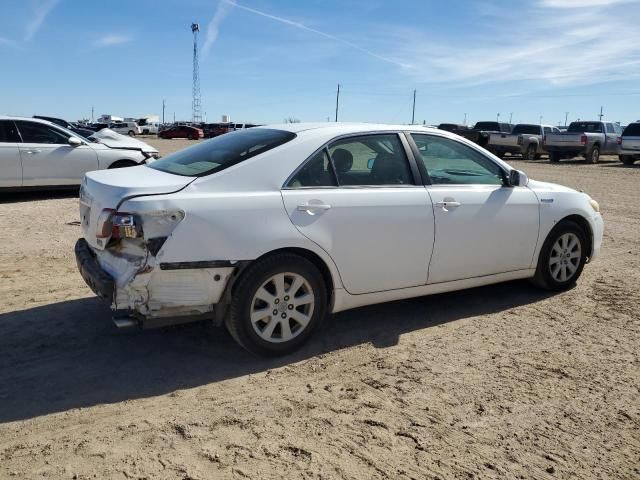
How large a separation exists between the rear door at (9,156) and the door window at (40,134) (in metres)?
0.13

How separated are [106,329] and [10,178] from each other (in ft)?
Result: 23.6

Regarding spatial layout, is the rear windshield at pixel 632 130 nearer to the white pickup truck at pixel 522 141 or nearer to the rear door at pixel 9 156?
the white pickup truck at pixel 522 141

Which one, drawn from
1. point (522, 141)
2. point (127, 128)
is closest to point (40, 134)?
point (522, 141)

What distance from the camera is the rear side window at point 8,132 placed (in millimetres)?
10359

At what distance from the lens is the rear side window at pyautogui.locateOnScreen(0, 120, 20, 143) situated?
34.0 feet

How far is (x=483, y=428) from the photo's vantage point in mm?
3178

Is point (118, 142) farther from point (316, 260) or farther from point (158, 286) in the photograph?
point (158, 286)

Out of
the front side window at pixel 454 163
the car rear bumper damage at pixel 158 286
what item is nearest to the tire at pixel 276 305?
the car rear bumper damage at pixel 158 286

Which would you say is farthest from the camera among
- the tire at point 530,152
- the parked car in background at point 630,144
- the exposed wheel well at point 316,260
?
the tire at point 530,152

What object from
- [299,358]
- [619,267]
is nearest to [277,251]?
[299,358]

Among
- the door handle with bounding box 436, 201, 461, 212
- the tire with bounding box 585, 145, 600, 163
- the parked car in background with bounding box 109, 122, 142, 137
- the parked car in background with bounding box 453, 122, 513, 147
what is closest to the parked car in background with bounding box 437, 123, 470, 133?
the parked car in background with bounding box 453, 122, 513, 147

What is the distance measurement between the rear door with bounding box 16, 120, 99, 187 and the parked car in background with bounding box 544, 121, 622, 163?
2140cm

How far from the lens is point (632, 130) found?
2462 centimetres

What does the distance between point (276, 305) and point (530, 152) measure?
86.3ft
